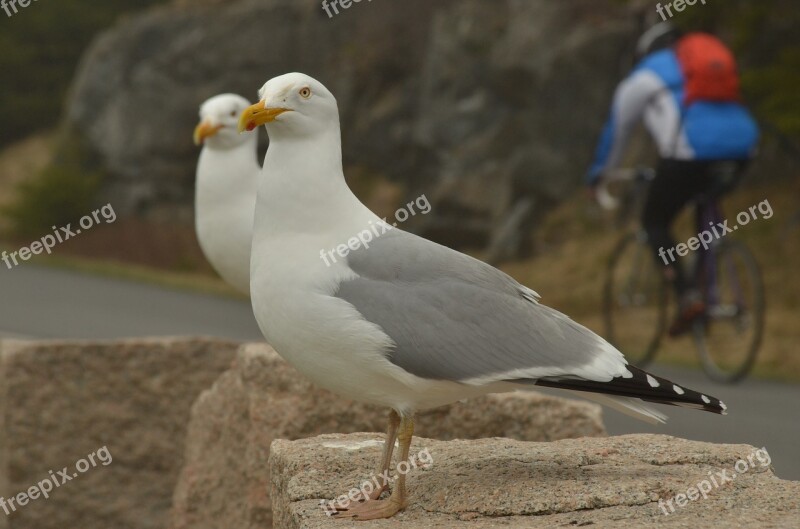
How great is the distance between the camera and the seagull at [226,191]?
6.21 m

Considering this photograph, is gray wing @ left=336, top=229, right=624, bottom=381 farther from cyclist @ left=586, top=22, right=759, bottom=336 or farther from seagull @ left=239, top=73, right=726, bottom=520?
cyclist @ left=586, top=22, right=759, bottom=336

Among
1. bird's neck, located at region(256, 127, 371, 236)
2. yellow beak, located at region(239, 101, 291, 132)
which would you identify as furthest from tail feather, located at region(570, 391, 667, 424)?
yellow beak, located at region(239, 101, 291, 132)

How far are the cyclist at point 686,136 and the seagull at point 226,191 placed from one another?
443 centimetres

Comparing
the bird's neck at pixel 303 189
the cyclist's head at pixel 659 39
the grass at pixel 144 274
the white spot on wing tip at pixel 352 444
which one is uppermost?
the grass at pixel 144 274

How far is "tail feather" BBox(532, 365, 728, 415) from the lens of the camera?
3.59 metres

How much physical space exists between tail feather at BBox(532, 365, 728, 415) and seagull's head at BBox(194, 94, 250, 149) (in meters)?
3.32

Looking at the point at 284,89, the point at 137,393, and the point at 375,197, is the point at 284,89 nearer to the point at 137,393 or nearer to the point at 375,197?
the point at 137,393

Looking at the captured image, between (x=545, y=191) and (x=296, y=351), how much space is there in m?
13.6

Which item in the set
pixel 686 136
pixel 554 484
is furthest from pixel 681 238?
pixel 554 484

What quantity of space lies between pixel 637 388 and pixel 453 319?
1.91ft

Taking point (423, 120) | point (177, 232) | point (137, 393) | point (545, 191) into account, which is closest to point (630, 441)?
point (137, 393)

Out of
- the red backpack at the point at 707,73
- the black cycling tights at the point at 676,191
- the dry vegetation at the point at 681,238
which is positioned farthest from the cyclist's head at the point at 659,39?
the dry vegetation at the point at 681,238

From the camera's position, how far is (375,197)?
18.8 m

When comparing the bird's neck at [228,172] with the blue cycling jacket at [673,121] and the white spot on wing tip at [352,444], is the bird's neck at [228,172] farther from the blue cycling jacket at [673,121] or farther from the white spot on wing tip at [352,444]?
the blue cycling jacket at [673,121]
